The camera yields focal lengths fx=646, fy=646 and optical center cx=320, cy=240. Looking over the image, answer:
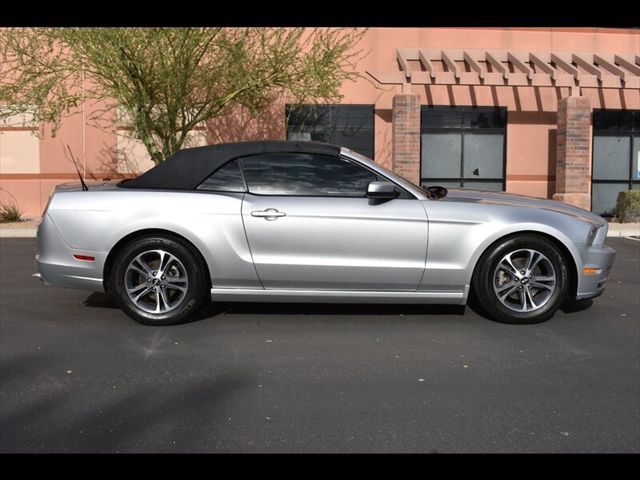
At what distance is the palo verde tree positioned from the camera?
43.2 feet

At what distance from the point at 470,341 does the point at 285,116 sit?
13.4 meters

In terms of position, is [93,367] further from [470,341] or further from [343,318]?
[470,341]

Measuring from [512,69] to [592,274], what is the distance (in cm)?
1359

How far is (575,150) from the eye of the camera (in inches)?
674

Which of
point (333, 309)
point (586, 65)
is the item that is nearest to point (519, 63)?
point (586, 65)

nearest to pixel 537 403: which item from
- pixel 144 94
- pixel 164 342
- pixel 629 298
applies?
pixel 164 342

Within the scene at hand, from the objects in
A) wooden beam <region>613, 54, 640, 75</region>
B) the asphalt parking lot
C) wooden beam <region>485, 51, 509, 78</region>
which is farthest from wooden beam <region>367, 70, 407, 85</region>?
the asphalt parking lot

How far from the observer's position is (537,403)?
3760mm

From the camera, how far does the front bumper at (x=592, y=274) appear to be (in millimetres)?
5691

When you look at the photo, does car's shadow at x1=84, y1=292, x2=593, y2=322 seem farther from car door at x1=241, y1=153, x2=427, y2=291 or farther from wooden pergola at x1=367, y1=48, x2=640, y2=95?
→ wooden pergola at x1=367, y1=48, x2=640, y2=95

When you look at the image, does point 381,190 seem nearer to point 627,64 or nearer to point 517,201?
point 517,201

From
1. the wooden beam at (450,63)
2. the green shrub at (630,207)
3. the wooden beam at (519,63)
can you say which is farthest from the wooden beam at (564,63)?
the green shrub at (630,207)

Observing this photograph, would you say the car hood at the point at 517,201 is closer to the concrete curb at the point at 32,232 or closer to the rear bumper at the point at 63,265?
the rear bumper at the point at 63,265

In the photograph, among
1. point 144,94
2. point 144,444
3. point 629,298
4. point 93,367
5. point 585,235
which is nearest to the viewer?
point 144,444
